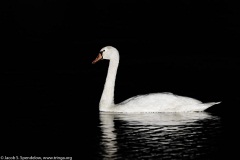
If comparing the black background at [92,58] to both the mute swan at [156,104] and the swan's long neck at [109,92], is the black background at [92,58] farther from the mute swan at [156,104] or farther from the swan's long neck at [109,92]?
the mute swan at [156,104]

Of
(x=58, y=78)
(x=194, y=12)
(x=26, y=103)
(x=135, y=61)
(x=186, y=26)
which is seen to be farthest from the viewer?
(x=194, y=12)

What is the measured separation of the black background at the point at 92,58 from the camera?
1950cm

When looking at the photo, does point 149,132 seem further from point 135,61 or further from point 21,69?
point 135,61

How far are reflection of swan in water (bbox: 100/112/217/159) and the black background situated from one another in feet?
1.68

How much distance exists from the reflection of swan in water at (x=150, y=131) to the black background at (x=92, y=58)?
0.51 m

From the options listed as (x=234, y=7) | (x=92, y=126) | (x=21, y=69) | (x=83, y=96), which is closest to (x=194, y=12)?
(x=234, y=7)

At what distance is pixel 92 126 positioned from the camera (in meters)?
18.3

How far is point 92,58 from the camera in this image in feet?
143

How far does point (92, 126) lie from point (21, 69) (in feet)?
52.6

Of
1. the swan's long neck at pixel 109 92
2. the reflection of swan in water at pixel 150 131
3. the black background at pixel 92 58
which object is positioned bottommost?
the reflection of swan in water at pixel 150 131

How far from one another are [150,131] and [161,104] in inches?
106

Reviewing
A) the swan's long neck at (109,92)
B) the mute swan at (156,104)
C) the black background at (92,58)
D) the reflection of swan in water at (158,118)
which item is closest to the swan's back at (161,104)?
the mute swan at (156,104)

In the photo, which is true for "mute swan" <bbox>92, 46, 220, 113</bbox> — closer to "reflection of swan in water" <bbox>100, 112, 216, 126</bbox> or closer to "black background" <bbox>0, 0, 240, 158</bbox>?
"reflection of swan in water" <bbox>100, 112, 216, 126</bbox>

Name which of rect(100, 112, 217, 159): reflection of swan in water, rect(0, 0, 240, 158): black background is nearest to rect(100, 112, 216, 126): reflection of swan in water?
rect(100, 112, 217, 159): reflection of swan in water
